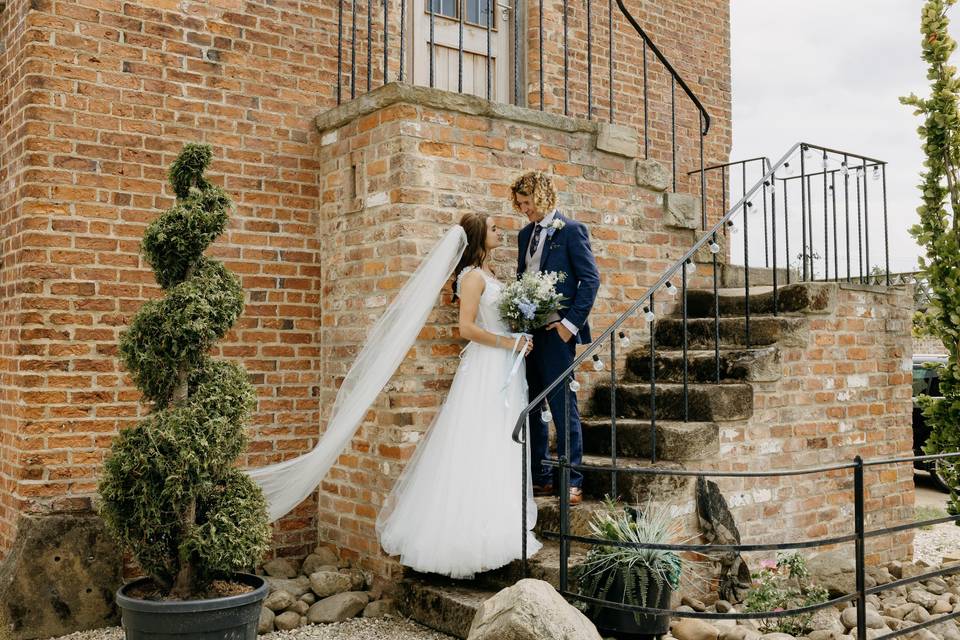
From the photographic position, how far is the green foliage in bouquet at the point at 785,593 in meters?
4.38

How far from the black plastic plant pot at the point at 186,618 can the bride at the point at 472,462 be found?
39.8 inches

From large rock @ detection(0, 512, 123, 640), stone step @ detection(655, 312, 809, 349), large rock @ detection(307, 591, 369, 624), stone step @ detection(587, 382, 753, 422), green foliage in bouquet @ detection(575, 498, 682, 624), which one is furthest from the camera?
stone step @ detection(655, 312, 809, 349)

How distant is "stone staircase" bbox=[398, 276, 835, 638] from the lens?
4.36m

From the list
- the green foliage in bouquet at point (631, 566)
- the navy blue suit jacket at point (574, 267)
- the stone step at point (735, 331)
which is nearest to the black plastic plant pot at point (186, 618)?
the green foliage in bouquet at point (631, 566)

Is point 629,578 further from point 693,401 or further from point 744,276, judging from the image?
point 744,276

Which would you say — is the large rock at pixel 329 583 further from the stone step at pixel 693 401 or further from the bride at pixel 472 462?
the stone step at pixel 693 401

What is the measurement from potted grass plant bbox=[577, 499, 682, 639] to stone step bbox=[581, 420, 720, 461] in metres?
0.68

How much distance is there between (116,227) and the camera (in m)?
4.81

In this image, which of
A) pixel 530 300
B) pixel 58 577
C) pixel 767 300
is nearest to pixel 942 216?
pixel 767 300

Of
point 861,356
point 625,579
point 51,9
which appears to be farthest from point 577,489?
point 51,9

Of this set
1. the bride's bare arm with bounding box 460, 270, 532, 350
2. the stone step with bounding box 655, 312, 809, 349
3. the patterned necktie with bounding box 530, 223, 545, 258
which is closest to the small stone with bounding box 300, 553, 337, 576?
the bride's bare arm with bounding box 460, 270, 532, 350

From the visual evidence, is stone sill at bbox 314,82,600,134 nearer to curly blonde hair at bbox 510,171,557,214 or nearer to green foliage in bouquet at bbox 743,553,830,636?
curly blonde hair at bbox 510,171,557,214

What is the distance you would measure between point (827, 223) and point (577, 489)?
114 inches

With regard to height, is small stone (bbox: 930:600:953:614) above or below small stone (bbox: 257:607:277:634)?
below
